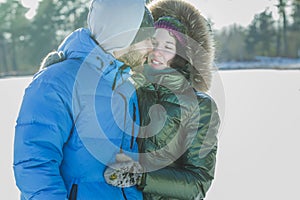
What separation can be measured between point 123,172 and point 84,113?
0.83 feet

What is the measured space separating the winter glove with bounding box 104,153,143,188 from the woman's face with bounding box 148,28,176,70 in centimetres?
47

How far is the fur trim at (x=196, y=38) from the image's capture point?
1929mm

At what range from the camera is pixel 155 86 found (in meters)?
1.81

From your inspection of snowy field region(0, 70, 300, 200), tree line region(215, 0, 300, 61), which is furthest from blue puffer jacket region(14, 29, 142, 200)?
tree line region(215, 0, 300, 61)

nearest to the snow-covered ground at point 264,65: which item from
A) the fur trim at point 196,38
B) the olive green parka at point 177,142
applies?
the fur trim at point 196,38

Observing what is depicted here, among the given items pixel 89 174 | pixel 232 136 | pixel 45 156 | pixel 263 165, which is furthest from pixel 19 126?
pixel 232 136

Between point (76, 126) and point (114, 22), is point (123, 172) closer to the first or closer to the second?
point (76, 126)

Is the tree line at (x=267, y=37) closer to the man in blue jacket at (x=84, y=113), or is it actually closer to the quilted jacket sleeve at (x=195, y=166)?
the quilted jacket sleeve at (x=195, y=166)

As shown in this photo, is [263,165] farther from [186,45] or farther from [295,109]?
[186,45]

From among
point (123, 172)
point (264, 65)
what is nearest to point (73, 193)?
point (123, 172)

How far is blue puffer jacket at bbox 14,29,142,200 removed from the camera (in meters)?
1.33

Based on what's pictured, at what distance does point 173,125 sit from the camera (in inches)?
68.1

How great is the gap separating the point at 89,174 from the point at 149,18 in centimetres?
60

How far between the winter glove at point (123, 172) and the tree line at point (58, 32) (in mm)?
19590
